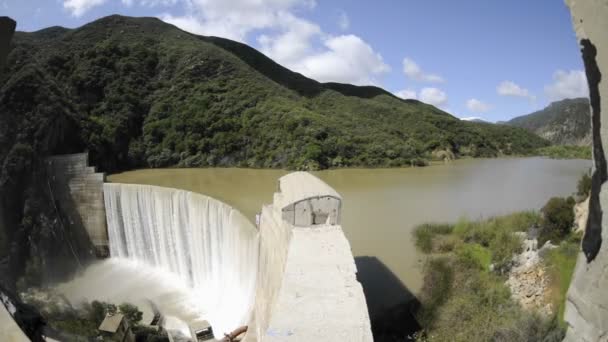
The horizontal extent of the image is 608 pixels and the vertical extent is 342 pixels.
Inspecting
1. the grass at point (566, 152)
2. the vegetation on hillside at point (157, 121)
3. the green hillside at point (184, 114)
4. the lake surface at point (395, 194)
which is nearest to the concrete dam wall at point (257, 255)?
the vegetation on hillside at point (157, 121)

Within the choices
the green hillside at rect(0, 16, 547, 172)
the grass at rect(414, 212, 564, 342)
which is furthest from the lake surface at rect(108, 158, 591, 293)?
the green hillside at rect(0, 16, 547, 172)

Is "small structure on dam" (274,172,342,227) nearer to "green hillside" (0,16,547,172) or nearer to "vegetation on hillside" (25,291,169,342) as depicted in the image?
"vegetation on hillside" (25,291,169,342)

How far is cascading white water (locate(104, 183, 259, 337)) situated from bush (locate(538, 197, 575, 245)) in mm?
6501

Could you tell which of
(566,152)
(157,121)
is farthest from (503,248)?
(566,152)

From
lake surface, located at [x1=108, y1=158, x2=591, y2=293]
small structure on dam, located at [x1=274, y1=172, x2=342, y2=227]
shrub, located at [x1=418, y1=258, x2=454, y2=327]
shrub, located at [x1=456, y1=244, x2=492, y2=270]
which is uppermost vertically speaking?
small structure on dam, located at [x1=274, y1=172, x2=342, y2=227]

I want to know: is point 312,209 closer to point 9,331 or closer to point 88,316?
point 9,331

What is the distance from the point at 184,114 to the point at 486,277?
86.5 feet

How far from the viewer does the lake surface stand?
10.1m

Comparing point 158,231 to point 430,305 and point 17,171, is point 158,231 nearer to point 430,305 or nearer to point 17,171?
point 17,171

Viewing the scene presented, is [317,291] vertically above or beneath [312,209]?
beneath

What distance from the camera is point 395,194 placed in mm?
16219

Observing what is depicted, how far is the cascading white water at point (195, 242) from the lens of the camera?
7641mm

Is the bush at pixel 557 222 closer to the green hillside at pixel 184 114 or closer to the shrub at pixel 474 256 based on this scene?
the shrub at pixel 474 256

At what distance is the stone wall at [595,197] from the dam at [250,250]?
1.18 metres
